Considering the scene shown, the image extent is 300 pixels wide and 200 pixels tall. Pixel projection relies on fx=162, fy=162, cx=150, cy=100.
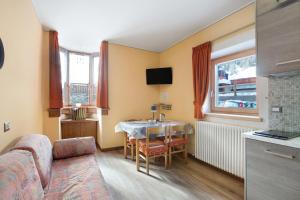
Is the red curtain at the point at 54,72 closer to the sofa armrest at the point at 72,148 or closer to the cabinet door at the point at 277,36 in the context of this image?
the sofa armrest at the point at 72,148

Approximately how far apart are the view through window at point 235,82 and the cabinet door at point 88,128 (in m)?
3.09

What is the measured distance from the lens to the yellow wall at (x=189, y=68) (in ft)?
7.25

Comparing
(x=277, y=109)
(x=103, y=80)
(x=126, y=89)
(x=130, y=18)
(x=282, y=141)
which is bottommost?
(x=282, y=141)

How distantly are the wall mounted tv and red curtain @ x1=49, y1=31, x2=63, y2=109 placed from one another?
2.07 meters

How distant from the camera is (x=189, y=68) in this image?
3.43 m

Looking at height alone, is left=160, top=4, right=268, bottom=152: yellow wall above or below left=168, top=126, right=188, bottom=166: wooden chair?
above

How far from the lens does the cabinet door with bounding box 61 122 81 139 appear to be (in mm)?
4051

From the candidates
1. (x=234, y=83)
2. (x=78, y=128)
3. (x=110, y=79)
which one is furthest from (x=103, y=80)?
(x=234, y=83)

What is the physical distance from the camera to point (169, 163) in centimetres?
296

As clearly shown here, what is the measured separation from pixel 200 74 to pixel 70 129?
3400 mm

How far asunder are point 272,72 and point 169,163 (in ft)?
7.01

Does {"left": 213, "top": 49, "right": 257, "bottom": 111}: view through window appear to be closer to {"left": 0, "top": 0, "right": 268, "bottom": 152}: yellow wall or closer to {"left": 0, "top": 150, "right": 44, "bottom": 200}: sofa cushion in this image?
{"left": 0, "top": 0, "right": 268, "bottom": 152}: yellow wall

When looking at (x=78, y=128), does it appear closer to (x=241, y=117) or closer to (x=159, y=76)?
(x=159, y=76)

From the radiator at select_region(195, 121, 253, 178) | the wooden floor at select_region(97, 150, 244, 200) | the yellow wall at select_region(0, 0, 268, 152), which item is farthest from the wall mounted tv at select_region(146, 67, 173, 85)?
the wooden floor at select_region(97, 150, 244, 200)
